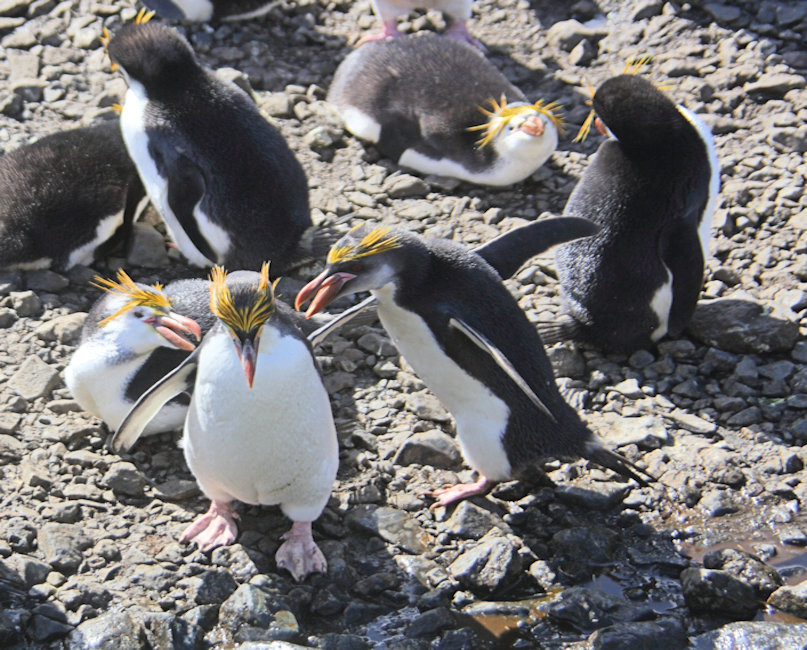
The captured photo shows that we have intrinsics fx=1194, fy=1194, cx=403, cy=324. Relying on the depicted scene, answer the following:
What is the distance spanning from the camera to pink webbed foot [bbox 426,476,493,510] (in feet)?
12.4

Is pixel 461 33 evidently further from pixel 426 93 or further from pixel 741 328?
pixel 741 328

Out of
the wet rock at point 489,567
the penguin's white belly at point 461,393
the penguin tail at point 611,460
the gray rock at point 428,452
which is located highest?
the penguin's white belly at point 461,393

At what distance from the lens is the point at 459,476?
396cm

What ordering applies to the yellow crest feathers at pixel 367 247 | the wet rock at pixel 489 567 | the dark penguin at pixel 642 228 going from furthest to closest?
the dark penguin at pixel 642 228 → the yellow crest feathers at pixel 367 247 → the wet rock at pixel 489 567

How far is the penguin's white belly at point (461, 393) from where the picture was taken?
3.72 m

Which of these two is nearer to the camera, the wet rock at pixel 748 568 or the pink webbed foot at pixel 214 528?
the wet rock at pixel 748 568

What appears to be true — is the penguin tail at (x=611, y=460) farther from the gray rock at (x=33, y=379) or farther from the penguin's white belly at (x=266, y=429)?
the gray rock at (x=33, y=379)

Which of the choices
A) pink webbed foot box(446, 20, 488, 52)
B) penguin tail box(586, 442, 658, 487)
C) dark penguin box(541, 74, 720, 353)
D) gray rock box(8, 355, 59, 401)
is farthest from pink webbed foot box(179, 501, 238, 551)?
pink webbed foot box(446, 20, 488, 52)

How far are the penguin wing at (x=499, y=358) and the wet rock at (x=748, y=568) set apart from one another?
2.04 ft

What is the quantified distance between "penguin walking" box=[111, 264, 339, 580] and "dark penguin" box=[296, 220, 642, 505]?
40 centimetres

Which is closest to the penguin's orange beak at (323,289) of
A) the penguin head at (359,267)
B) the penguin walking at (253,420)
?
the penguin head at (359,267)

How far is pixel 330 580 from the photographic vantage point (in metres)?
3.46

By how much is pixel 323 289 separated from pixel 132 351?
708 millimetres

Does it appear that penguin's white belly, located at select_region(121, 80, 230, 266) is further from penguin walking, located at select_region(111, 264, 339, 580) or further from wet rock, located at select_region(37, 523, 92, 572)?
wet rock, located at select_region(37, 523, 92, 572)
